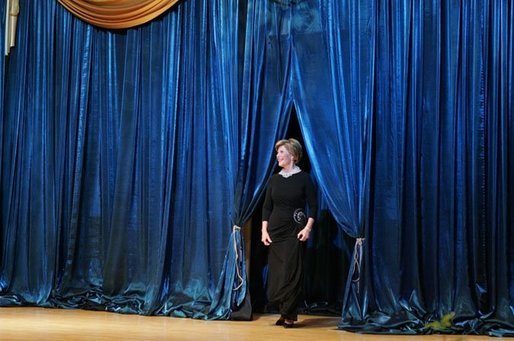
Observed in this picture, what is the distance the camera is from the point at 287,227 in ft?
15.9

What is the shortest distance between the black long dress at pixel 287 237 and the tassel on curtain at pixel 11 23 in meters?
3.21

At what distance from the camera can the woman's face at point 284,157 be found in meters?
4.89

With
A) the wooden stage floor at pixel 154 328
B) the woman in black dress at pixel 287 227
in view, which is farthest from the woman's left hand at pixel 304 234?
the wooden stage floor at pixel 154 328

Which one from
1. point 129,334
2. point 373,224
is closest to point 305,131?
point 373,224

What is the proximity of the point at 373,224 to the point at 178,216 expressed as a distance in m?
1.68

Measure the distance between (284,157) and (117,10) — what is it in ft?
7.33

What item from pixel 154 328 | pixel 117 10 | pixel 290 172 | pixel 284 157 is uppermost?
pixel 117 10

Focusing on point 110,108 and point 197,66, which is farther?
point 110,108

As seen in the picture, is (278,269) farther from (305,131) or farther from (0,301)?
(0,301)

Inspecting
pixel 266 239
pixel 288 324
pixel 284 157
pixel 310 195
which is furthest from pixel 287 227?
pixel 288 324

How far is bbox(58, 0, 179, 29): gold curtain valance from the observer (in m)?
5.82

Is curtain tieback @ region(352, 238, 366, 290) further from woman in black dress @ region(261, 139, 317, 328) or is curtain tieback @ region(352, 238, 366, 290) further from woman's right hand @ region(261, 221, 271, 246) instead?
woman's right hand @ region(261, 221, 271, 246)

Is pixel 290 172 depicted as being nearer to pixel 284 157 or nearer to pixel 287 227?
pixel 284 157

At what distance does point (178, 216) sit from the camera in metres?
5.64
